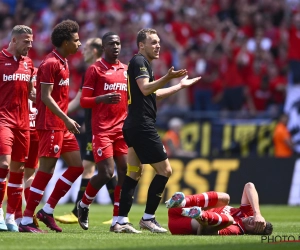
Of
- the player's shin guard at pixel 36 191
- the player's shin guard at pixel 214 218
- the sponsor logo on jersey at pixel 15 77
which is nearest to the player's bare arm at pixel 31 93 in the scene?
the sponsor logo on jersey at pixel 15 77

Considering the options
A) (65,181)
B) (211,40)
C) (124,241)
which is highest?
(211,40)

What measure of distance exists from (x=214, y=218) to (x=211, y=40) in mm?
14409

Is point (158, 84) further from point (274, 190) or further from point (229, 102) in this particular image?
point (229, 102)

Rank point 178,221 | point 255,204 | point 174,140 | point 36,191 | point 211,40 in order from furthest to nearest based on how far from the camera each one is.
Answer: point 211,40
point 174,140
point 36,191
point 178,221
point 255,204

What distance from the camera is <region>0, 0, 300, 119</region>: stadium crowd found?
21859 millimetres

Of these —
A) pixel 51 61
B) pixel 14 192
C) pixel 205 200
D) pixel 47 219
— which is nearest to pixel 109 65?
pixel 51 61

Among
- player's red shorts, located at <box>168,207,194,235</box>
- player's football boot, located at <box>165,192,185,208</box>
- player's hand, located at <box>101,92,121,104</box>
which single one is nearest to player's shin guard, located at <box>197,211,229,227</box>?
player's football boot, located at <box>165,192,185,208</box>

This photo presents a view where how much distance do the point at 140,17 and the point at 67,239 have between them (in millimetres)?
16584

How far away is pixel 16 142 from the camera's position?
11.1 m

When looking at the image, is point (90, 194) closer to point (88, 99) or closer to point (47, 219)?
point (47, 219)

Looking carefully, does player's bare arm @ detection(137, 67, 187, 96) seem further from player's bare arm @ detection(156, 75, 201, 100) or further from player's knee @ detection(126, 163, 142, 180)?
player's knee @ detection(126, 163, 142, 180)

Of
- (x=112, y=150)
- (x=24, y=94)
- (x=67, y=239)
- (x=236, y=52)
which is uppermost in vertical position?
(x=236, y=52)

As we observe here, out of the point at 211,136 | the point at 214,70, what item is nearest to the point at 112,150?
the point at 211,136

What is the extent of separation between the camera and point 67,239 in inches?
379
